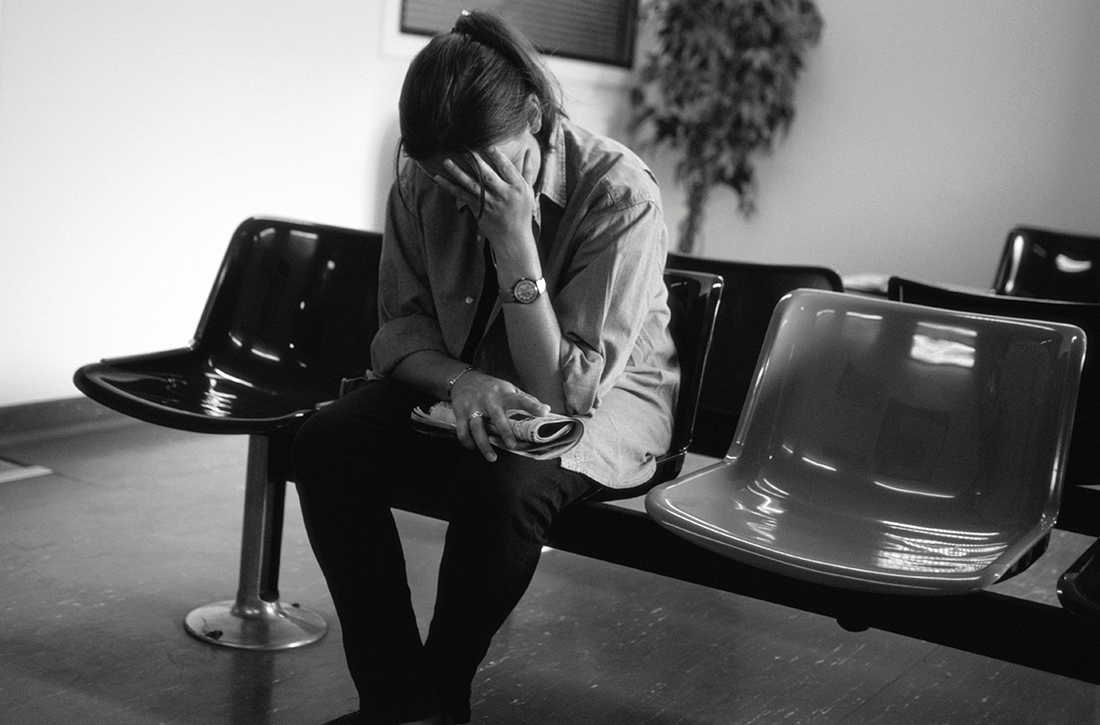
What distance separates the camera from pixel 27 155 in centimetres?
332

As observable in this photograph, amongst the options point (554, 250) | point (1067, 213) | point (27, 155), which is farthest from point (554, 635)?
point (1067, 213)

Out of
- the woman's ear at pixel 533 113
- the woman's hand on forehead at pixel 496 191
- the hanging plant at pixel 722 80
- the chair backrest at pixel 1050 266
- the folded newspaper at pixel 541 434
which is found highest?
the hanging plant at pixel 722 80

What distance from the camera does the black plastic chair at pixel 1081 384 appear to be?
2.10 m

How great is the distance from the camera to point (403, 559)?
1752 mm

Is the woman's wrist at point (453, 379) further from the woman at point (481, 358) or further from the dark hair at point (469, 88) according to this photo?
the dark hair at point (469, 88)

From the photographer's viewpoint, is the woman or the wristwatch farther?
the wristwatch

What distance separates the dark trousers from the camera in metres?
1.67

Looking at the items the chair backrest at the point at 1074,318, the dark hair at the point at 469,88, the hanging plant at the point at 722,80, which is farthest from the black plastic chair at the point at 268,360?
the hanging plant at the point at 722,80

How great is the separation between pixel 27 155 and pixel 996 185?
12.3ft

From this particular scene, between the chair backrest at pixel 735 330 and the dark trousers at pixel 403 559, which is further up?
the chair backrest at pixel 735 330

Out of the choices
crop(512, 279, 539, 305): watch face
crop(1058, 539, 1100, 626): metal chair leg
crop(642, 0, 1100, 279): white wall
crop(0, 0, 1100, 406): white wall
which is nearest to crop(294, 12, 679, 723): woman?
crop(512, 279, 539, 305): watch face

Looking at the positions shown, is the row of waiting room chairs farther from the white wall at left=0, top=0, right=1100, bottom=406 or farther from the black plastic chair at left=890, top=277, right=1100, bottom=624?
the white wall at left=0, top=0, right=1100, bottom=406

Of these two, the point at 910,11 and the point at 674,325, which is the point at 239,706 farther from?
the point at 910,11

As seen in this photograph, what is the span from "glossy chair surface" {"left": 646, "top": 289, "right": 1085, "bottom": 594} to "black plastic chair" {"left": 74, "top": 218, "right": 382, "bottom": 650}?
77cm
